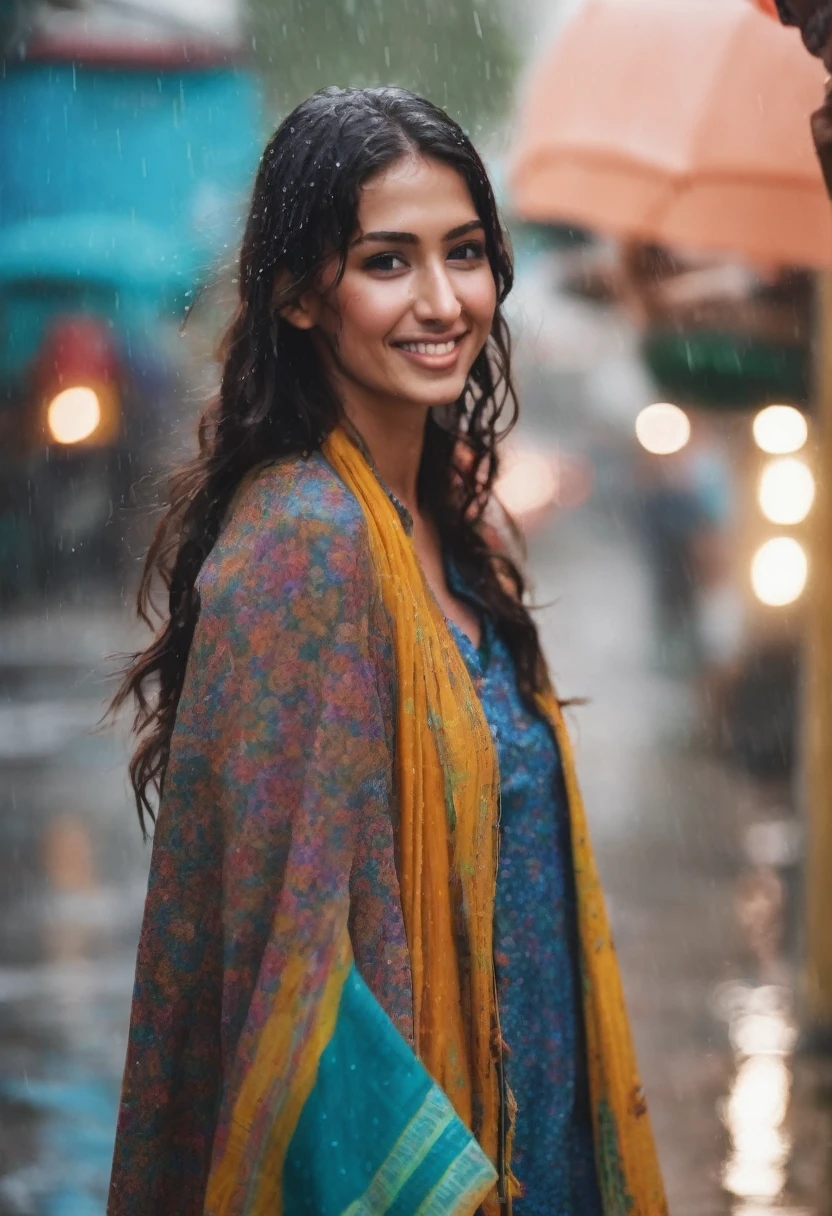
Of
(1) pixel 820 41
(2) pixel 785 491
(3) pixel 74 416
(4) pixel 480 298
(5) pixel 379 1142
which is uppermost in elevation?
(3) pixel 74 416

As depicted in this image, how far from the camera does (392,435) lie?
2.37m

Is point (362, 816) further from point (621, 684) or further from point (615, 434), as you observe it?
point (615, 434)

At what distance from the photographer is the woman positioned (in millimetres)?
1938

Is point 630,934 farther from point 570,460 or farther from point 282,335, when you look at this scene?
point 570,460

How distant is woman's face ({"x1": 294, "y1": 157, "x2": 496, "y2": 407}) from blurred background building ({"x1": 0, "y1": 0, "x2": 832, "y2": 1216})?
1.23 feet

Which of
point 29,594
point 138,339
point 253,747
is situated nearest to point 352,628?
point 253,747

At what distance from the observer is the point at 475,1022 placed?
7.15 ft

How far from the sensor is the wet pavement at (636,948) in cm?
443

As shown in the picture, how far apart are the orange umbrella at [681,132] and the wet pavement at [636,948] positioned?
1521mm

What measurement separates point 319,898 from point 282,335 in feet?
2.63

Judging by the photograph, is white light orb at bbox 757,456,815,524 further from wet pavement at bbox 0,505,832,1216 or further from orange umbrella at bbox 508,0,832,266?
orange umbrella at bbox 508,0,832,266

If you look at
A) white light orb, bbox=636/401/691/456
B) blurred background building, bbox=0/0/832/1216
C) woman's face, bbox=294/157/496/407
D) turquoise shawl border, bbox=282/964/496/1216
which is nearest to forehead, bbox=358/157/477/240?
woman's face, bbox=294/157/496/407

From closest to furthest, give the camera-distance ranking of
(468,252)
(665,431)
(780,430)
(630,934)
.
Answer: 1. (468,252)
2. (630,934)
3. (780,430)
4. (665,431)

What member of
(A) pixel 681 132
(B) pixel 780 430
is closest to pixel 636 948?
(A) pixel 681 132
